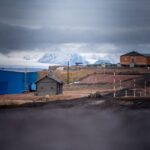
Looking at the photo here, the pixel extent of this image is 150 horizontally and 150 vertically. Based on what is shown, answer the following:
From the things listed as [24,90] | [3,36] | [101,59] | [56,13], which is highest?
[56,13]

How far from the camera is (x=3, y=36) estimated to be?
12.6ft

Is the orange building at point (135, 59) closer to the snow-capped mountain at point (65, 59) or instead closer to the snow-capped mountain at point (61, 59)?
the snow-capped mountain at point (65, 59)

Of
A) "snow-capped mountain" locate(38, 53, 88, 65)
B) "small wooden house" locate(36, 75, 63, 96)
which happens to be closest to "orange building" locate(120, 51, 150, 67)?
"snow-capped mountain" locate(38, 53, 88, 65)

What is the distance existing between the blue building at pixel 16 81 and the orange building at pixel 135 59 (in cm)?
103

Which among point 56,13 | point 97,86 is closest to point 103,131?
point 97,86

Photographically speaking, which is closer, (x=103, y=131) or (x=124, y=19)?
(x=103, y=131)

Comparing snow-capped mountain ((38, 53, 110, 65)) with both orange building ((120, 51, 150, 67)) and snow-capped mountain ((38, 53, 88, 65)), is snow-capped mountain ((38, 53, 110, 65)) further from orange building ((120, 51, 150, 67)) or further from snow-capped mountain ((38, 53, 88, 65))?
orange building ((120, 51, 150, 67))

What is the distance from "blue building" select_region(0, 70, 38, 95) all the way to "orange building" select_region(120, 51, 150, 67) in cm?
103

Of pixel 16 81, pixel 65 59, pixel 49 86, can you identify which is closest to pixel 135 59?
pixel 65 59

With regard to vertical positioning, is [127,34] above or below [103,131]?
above

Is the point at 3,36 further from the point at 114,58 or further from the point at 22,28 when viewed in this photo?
the point at 114,58

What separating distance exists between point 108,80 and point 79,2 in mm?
965

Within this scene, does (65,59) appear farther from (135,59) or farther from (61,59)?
(135,59)

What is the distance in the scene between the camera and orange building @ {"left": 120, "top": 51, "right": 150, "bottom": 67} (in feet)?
12.9
